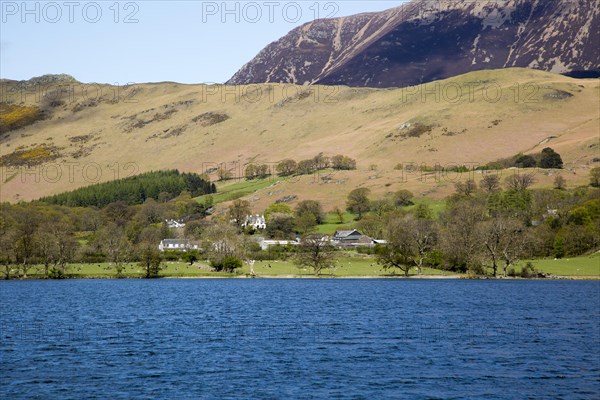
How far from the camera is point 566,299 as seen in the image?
82750mm

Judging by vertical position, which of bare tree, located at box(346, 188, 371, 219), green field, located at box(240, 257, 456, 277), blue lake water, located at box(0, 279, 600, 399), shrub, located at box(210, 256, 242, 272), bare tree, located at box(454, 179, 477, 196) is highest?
bare tree, located at box(454, 179, 477, 196)

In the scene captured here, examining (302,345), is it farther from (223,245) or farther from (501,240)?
(223,245)

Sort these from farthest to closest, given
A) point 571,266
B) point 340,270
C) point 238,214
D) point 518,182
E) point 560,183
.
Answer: point 518,182, point 238,214, point 560,183, point 340,270, point 571,266

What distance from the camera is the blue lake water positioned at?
38.7m

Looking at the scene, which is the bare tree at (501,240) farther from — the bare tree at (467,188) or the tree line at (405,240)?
the bare tree at (467,188)

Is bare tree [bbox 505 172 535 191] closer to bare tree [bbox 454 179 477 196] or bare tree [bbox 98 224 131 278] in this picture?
bare tree [bbox 454 179 477 196]

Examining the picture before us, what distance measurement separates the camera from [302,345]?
5109 centimetres

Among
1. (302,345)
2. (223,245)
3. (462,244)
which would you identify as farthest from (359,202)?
(302,345)

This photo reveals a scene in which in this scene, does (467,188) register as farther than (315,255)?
Yes

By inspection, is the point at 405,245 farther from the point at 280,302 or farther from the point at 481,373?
the point at 481,373

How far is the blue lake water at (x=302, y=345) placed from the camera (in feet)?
127

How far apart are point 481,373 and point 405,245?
7825cm

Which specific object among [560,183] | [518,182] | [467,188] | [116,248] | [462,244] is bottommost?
[462,244]

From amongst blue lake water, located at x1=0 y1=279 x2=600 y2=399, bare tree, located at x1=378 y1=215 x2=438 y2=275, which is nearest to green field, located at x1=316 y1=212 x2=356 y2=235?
bare tree, located at x1=378 y1=215 x2=438 y2=275
